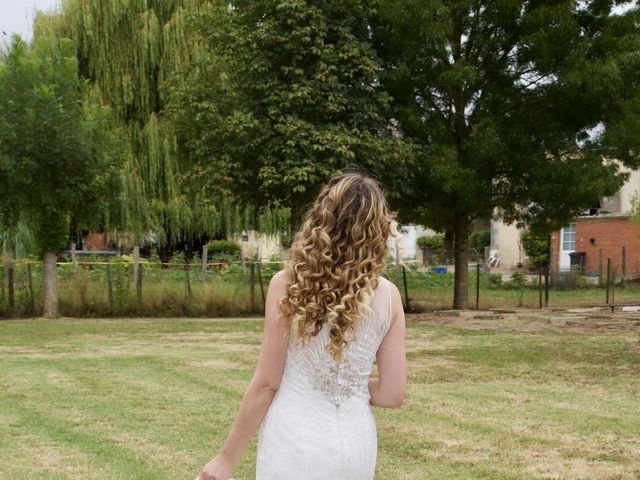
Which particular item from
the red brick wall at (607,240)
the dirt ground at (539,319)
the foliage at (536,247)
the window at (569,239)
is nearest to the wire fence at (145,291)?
the dirt ground at (539,319)

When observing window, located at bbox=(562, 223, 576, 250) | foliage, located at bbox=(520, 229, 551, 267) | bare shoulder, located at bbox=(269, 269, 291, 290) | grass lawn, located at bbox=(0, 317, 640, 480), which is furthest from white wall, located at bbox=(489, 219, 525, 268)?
bare shoulder, located at bbox=(269, 269, 291, 290)

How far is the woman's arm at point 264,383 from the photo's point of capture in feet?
9.91

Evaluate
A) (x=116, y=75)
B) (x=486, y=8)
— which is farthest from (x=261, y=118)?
(x=116, y=75)

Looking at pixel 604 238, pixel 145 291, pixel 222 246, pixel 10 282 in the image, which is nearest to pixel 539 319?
pixel 145 291

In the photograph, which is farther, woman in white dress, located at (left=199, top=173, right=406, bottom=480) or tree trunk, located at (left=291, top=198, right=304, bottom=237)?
tree trunk, located at (left=291, top=198, right=304, bottom=237)

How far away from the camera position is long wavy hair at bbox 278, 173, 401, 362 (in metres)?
2.97

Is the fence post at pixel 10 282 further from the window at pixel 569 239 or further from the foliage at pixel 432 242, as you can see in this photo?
the foliage at pixel 432 242

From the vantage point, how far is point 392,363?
10.3 feet

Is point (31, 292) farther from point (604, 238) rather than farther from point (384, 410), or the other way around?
point (604, 238)

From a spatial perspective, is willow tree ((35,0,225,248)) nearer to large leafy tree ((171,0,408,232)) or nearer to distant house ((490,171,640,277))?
large leafy tree ((171,0,408,232))

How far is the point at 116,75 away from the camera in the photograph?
2806cm

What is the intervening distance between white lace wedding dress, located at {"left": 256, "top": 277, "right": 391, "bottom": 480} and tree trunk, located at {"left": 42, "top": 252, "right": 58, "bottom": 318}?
19634 millimetres

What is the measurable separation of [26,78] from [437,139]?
971 centimetres

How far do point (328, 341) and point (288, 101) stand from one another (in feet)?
60.1
